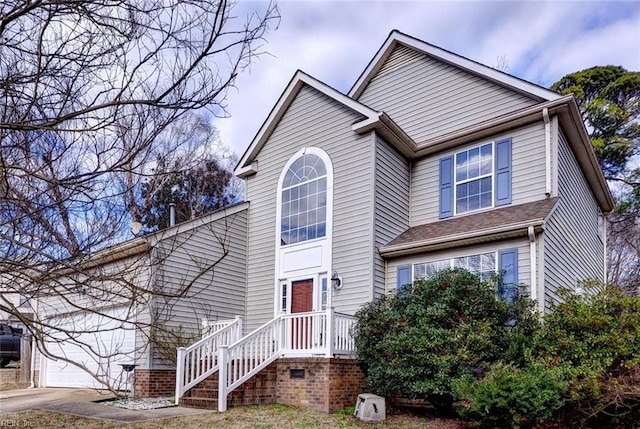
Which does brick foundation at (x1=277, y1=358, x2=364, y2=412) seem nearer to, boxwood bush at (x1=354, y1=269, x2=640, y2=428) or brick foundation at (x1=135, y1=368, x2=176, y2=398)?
boxwood bush at (x1=354, y1=269, x2=640, y2=428)

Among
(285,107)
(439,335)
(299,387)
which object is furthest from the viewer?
(285,107)

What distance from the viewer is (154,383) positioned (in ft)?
40.9

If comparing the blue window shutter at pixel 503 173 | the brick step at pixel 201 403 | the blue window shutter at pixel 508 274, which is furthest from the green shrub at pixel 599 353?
the brick step at pixel 201 403

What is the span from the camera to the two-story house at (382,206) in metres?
10.7

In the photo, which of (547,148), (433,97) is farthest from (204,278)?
(547,148)

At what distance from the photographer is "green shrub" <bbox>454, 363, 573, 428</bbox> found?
7.75m

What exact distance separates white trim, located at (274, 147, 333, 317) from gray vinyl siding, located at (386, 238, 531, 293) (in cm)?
151

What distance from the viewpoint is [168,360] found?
1278 cm

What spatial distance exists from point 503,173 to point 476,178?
0.67 m

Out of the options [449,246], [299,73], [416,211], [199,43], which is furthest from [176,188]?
[199,43]

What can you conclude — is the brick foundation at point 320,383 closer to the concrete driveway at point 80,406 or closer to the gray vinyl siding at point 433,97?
the concrete driveway at point 80,406

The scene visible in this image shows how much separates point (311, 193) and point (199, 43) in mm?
9707

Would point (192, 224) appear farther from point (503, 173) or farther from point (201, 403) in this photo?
point (503, 173)

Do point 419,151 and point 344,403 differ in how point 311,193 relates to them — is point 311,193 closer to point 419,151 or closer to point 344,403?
point 419,151
